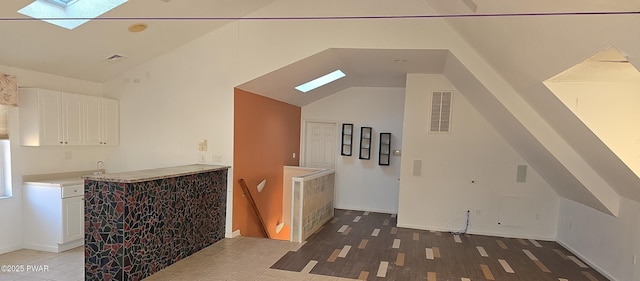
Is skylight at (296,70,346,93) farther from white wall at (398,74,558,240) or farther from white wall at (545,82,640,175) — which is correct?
white wall at (545,82,640,175)

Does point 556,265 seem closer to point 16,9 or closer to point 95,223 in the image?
point 95,223

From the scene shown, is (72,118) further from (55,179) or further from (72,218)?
(72,218)

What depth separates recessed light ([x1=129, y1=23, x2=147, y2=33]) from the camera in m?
4.35

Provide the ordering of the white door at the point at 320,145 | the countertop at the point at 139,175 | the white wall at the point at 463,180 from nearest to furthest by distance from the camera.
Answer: the countertop at the point at 139,175, the white wall at the point at 463,180, the white door at the point at 320,145

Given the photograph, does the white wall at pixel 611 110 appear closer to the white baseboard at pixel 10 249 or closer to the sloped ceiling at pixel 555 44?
the sloped ceiling at pixel 555 44

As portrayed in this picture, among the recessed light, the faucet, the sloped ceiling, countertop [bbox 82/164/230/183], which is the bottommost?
the faucet

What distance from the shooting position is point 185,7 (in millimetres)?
4344

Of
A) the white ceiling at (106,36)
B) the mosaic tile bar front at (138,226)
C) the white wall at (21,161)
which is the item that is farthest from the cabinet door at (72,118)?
the mosaic tile bar front at (138,226)

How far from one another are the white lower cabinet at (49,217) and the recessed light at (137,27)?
2306 millimetres

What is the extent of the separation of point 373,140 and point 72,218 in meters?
5.74

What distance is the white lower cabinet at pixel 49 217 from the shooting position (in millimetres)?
4543

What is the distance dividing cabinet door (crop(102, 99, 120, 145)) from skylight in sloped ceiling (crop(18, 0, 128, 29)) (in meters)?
1.78

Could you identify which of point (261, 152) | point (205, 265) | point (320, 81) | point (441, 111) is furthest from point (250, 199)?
point (441, 111)

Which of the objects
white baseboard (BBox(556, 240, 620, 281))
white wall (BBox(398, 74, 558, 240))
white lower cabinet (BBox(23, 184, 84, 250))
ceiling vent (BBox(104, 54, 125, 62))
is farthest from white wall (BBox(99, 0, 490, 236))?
white baseboard (BBox(556, 240, 620, 281))
